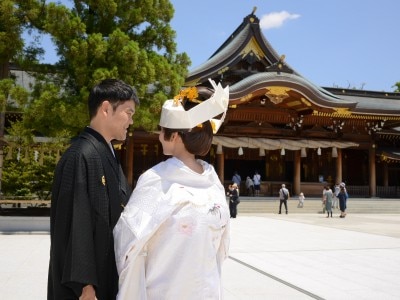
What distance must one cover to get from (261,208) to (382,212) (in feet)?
20.1

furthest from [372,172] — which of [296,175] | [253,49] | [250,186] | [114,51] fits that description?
[114,51]

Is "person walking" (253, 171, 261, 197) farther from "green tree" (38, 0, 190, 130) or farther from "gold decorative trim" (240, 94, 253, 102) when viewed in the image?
"green tree" (38, 0, 190, 130)

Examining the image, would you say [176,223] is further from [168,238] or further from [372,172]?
[372,172]

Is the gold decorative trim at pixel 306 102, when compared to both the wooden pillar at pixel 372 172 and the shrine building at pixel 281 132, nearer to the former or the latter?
the shrine building at pixel 281 132

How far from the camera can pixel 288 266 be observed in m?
6.17

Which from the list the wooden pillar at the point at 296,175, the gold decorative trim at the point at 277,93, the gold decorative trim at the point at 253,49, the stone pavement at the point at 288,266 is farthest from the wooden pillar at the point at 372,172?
the stone pavement at the point at 288,266

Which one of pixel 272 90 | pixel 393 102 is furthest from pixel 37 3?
pixel 393 102

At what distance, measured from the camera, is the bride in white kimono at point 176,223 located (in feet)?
→ 5.91

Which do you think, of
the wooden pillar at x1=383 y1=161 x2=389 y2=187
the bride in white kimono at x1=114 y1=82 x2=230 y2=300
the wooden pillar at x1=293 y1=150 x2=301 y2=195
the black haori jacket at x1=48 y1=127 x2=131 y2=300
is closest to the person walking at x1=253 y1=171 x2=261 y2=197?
the wooden pillar at x1=293 y1=150 x2=301 y2=195

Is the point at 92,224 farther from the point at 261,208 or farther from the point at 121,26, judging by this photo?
the point at 261,208

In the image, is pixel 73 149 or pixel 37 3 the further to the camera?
pixel 37 3

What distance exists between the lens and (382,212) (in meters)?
19.2

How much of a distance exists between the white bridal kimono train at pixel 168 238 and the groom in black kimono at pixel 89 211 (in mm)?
94

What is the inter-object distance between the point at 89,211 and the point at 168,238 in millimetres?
378
